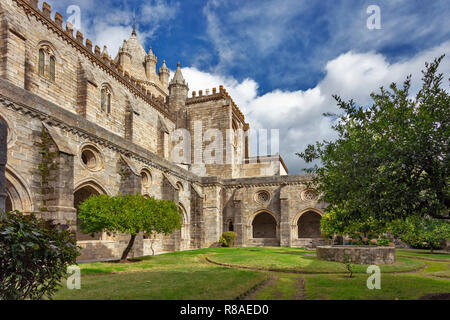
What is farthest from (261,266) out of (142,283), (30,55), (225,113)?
(225,113)

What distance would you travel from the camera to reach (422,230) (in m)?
6.71

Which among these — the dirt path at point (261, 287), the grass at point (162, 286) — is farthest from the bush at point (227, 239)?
the grass at point (162, 286)

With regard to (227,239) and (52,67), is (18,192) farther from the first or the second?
(227,239)

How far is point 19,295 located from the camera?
4.29 m

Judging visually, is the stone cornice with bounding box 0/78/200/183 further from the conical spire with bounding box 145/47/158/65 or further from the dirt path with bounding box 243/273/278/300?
the conical spire with bounding box 145/47/158/65

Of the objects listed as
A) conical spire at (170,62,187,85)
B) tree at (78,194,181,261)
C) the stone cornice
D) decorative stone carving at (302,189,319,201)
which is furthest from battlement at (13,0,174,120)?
decorative stone carving at (302,189,319,201)

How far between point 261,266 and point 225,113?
24972 millimetres

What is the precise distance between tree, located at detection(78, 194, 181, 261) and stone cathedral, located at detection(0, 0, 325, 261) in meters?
0.80

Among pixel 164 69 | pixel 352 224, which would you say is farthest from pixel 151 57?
pixel 352 224

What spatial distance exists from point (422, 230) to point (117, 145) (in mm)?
15858

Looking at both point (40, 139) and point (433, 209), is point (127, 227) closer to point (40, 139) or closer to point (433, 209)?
point (40, 139)

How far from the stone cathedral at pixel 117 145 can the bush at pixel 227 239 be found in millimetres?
985

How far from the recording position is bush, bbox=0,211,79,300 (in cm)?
416
